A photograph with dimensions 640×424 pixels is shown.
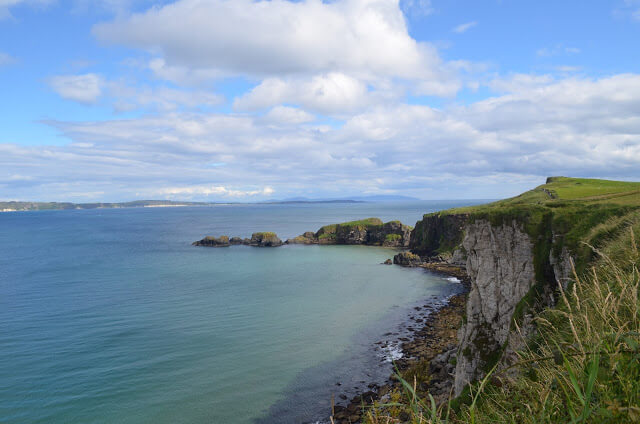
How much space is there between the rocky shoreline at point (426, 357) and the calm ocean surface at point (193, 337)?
1783mm

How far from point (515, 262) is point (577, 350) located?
26.0m

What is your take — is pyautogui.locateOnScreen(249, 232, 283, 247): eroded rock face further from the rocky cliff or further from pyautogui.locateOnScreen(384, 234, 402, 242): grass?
the rocky cliff

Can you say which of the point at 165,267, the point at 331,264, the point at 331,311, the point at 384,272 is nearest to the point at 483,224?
the point at 331,311

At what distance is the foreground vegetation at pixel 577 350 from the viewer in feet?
11.1

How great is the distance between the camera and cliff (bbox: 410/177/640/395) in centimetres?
2206

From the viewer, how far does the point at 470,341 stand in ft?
90.3

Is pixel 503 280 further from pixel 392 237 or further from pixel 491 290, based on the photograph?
pixel 392 237

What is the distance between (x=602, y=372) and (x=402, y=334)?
135ft

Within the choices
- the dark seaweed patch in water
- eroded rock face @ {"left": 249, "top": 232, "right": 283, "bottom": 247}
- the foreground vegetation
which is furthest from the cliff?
eroded rock face @ {"left": 249, "top": 232, "right": 283, "bottom": 247}

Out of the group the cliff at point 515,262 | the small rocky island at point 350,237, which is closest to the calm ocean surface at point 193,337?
the cliff at point 515,262

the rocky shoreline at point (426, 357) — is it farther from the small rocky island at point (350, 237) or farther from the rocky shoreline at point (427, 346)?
the small rocky island at point (350, 237)

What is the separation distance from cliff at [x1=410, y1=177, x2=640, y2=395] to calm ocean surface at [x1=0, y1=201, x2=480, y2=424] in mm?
10178

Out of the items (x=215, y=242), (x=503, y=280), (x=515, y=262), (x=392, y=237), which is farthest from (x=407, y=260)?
(x=215, y=242)

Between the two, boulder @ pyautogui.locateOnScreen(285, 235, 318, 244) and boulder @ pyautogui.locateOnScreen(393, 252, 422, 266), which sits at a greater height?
boulder @ pyautogui.locateOnScreen(285, 235, 318, 244)
